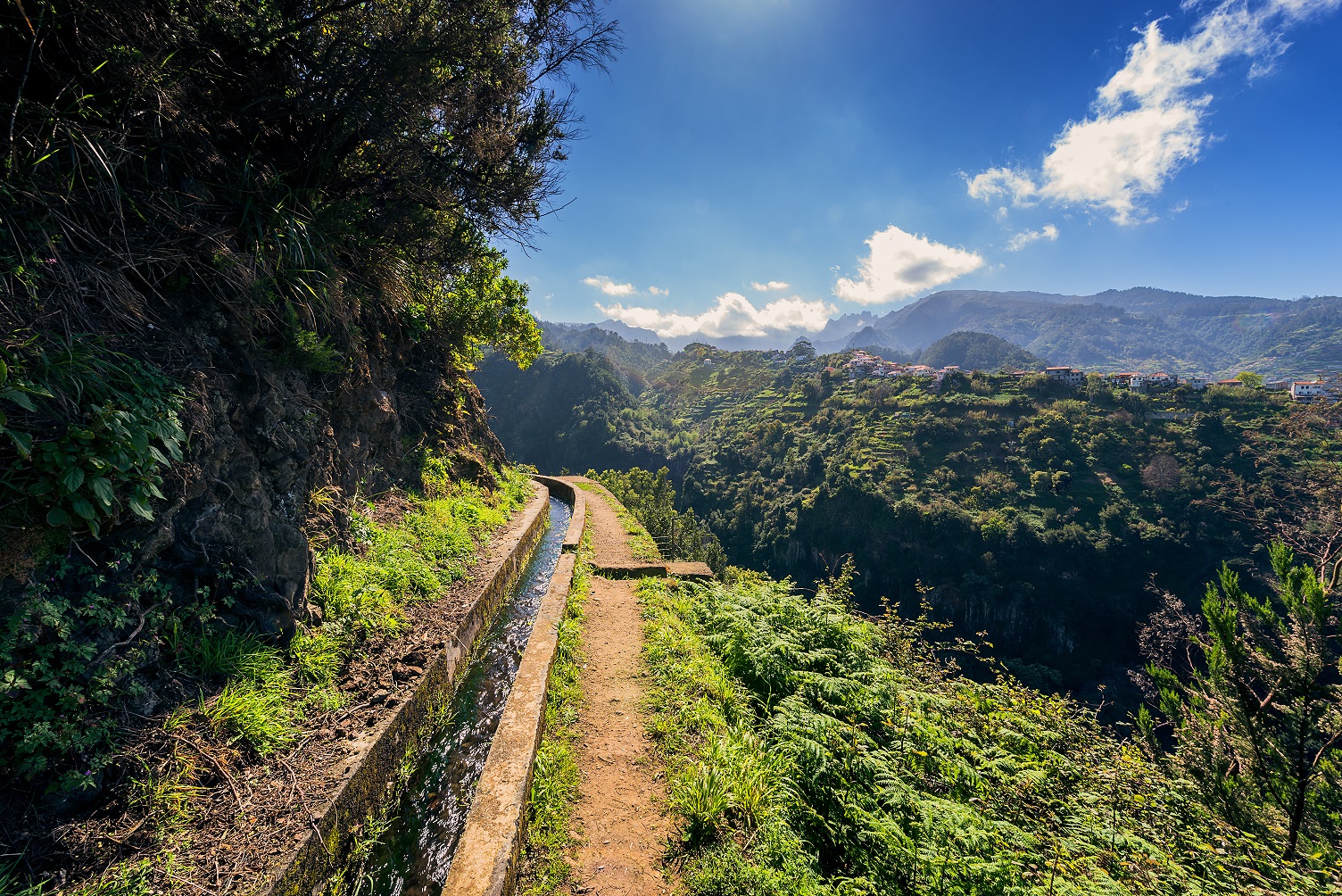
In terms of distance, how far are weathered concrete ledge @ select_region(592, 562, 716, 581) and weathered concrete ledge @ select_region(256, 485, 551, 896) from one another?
9.33 feet

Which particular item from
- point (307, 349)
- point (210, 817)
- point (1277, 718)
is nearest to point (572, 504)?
point (307, 349)

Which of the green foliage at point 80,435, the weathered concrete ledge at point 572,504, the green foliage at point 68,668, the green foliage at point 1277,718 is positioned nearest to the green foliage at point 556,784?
the green foliage at point 68,668

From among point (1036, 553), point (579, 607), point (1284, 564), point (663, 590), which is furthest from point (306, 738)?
point (1036, 553)

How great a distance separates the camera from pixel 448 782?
4.02 m

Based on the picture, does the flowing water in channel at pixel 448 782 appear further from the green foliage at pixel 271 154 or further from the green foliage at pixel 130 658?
the green foliage at pixel 271 154

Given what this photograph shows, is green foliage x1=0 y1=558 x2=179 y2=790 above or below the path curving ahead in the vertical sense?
above

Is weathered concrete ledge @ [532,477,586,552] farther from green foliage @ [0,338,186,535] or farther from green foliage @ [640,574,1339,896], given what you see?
green foliage @ [0,338,186,535]

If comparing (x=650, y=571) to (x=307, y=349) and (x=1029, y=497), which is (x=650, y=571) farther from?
(x=1029, y=497)

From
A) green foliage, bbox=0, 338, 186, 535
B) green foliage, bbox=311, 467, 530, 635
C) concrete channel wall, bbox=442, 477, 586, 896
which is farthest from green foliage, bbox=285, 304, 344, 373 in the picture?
concrete channel wall, bbox=442, 477, 586, 896

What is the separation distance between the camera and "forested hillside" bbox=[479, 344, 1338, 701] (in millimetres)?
44781

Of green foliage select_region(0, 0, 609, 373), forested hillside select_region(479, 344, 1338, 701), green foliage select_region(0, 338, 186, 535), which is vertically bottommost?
forested hillside select_region(479, 344, 1338, 701)

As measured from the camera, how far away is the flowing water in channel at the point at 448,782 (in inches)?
126

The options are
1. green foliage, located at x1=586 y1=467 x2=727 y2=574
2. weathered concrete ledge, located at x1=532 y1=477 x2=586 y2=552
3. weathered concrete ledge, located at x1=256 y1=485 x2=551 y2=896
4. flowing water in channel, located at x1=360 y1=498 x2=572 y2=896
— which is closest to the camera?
weathered concrete ledge, located at x1=256 y1=485 x2=551 y2=896

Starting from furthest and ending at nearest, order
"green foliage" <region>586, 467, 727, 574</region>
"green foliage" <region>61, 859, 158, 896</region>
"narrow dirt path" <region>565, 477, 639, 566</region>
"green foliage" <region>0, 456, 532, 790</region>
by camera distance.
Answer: "green foliage" <region>586, 467, 727, 574</region> < "narrow dirt path" <region>565, 477, 639, 566</region> < "green foliage" <region>0, 456, 532, 790</region> < "green foliage" <region>61, 859, 158, 896</region>
